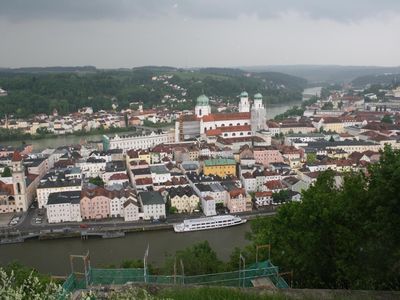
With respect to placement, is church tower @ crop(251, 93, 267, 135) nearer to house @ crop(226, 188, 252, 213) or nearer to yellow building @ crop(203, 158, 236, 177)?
yellow building @ crop(203, 158, 236, 177)

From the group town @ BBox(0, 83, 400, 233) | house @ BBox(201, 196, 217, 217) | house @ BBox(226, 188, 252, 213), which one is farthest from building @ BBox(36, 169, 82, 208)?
house @ BBox(226, 188, 252, 213)

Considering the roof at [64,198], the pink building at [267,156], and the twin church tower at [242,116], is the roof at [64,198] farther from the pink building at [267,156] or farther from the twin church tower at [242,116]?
the twin church tower at [242,116]

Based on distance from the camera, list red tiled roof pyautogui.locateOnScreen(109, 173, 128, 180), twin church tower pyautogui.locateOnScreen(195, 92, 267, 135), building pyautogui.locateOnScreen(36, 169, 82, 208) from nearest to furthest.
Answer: building pyautogui.locateOnScreen(36, 169, 82, 208) → red tiled roof pyautogui.locateOnScreen(109, 173, 128, 180) → twin church tower pyautogui.locateOnScreen(195, 92, 267, 135)

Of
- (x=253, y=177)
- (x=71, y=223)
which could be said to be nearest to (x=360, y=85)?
(x=253, y=177)

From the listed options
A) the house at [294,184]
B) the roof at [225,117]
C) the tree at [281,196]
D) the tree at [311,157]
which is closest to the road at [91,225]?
the tree at [281,196]

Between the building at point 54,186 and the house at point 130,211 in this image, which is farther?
the building at point 54,186

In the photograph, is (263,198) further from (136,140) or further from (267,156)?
(136,140)

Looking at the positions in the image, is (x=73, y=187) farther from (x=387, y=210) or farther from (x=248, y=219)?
(x=387, y=210)

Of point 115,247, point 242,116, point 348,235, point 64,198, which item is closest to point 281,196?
point 115,247
